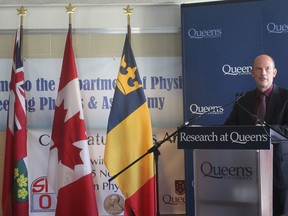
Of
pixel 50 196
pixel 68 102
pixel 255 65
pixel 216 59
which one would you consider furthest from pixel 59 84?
pixel 255 65

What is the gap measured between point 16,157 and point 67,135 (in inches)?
17.4

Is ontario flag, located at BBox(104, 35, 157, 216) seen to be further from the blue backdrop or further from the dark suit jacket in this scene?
the dark suit jacket

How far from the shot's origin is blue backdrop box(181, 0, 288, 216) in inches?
126

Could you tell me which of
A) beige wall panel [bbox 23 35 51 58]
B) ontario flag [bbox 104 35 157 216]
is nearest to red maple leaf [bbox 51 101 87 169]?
ontario flag [bbox 104 35 157 216]

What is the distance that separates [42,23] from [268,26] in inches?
71.5

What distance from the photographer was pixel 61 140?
3287 mm

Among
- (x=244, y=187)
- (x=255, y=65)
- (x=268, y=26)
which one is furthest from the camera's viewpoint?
(x=268, y=26)

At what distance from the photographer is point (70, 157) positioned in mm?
3260

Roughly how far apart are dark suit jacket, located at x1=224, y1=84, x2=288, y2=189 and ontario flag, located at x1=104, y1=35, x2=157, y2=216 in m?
0.74

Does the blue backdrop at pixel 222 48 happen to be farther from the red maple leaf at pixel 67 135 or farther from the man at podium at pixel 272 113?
the red maple leaf at pixel 67 135

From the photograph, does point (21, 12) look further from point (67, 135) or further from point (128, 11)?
point (67, 135)

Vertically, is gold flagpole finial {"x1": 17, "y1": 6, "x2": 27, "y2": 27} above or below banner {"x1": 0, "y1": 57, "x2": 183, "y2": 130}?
above

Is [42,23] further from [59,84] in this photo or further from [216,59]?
[216,59]

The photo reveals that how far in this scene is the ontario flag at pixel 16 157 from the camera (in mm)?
3299
